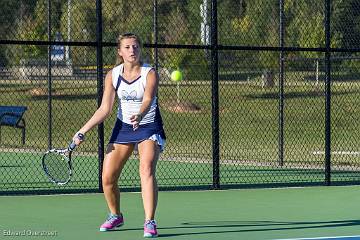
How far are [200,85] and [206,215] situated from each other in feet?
65.1

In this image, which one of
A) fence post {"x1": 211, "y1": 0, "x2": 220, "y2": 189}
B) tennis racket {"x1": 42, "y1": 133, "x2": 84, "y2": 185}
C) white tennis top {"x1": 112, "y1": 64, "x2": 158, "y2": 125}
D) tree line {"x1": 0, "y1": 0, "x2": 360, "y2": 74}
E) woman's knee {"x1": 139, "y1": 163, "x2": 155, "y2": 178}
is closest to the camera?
woman's knee {"x1": 139, "y1": 163, "x2": 155, "y2": 178}

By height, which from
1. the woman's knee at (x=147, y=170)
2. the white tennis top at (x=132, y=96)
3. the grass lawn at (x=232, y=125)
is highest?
the white tennis top at (x=132, y=96)

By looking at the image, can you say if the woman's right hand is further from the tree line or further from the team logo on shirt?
the tree line

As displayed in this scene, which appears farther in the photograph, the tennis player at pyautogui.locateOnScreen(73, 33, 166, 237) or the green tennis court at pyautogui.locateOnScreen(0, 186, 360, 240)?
the green tennis court at pyautogui.locateOnScreen(0, 186, 360, 240)

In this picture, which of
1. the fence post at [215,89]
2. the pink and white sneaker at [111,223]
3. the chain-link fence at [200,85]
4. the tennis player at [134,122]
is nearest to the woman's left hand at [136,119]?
the tennis player at [134,122]

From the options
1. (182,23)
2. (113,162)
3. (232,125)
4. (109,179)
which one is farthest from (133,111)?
(182,23)

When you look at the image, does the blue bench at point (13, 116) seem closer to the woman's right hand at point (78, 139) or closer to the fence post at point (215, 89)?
the fence post at point (215, 89)

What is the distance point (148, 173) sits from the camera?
9.36 meters

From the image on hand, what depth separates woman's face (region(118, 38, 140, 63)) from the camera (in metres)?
9.41

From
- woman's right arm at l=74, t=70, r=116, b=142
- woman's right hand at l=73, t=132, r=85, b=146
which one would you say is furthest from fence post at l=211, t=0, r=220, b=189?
woman's right hand at l=73, t=132, r=85, b=146

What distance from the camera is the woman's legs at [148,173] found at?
369 inches

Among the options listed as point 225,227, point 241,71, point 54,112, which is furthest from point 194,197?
point 241,71

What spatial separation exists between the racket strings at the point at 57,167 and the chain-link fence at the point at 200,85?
6.26 metres

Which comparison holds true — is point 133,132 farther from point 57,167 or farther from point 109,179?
point 57,167
